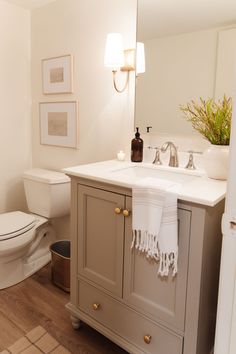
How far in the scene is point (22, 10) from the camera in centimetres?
251

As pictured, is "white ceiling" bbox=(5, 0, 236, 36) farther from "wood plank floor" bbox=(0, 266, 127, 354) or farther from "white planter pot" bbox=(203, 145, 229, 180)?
"wood plank floor" bbox=(0, 266, 127, 354)

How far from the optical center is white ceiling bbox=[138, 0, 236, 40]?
4.99 feet

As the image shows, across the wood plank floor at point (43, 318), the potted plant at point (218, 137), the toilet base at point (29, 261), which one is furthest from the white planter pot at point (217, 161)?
the toilet base at point (29, 261)

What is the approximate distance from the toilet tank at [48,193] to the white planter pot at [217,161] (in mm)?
1200

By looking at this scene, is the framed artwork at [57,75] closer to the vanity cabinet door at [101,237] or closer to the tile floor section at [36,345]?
the vanity cabinet door at [101,237]

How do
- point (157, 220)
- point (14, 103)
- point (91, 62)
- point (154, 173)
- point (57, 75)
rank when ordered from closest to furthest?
point (157, 220) → point (154, 173) → point (91, 62) → point (57, 75) → point (14, 103)

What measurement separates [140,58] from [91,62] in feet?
1.47

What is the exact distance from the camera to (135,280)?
4.68 ft

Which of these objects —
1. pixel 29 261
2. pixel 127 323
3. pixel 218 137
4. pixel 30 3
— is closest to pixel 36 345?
pixel 127 323

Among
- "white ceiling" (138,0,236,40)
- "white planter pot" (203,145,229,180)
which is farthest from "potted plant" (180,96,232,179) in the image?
"white ceiling" (138,0,236,40)

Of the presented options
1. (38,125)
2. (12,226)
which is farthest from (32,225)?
(38,125)

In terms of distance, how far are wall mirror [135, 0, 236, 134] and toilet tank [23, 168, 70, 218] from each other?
2.53ft

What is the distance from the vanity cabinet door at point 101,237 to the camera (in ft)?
4.81

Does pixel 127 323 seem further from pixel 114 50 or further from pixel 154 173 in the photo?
pixel 114 50
